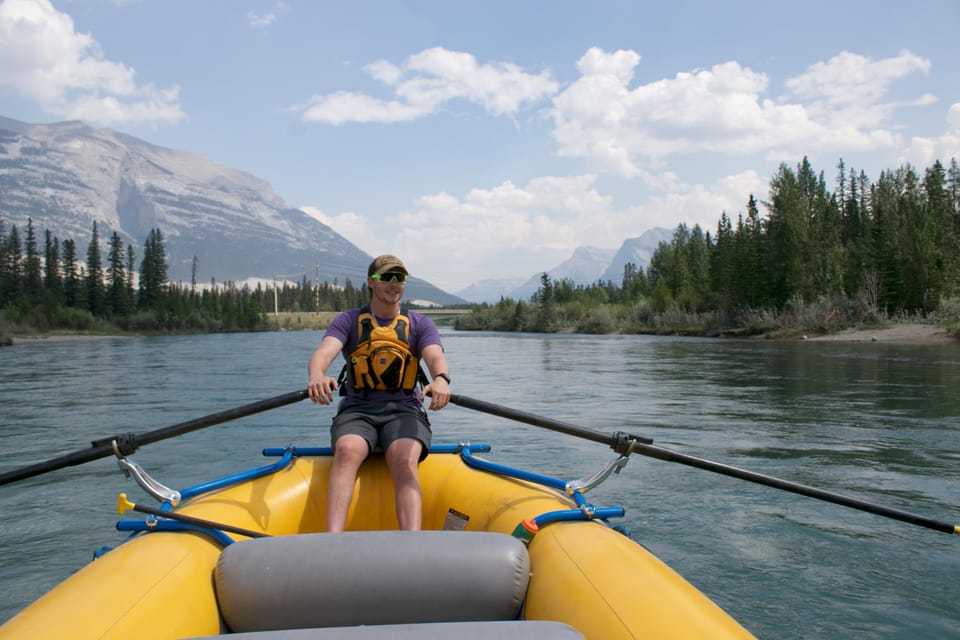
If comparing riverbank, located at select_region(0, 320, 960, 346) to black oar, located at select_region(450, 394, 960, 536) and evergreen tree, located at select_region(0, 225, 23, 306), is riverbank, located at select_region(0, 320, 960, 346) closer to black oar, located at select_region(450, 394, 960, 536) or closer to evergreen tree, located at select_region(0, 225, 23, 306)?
evergreen tree, located at select_region(0, 225, 23, 306)

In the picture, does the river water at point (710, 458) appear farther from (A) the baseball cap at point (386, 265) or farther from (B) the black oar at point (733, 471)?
(A) the baseball cap at point (386, 265)

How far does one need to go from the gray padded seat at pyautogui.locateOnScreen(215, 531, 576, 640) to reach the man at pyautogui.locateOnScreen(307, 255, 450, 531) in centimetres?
97

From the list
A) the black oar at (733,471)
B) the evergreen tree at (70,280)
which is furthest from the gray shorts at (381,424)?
the evergreen tree at (70,280)

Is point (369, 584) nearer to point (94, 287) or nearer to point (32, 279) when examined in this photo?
point (94, 287)

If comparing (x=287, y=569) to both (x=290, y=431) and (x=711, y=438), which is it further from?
(x=290, y=431)

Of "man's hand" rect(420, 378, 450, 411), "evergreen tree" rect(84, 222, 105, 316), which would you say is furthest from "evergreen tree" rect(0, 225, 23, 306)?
"man's hand" rect(420, 378, 450, 411)

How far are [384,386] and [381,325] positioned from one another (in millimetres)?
392

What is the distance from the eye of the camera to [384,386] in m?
4.00

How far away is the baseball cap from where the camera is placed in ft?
13.0

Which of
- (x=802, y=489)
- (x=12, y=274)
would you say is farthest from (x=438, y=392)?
(x=12, y=274)

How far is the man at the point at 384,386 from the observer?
3.61 m

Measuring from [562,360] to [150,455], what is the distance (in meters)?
19.7

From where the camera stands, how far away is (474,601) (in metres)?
2.49

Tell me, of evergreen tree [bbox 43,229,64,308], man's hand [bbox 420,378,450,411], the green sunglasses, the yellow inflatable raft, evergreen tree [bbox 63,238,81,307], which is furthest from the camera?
evergreen tree [bbox 63,238,81,307]
